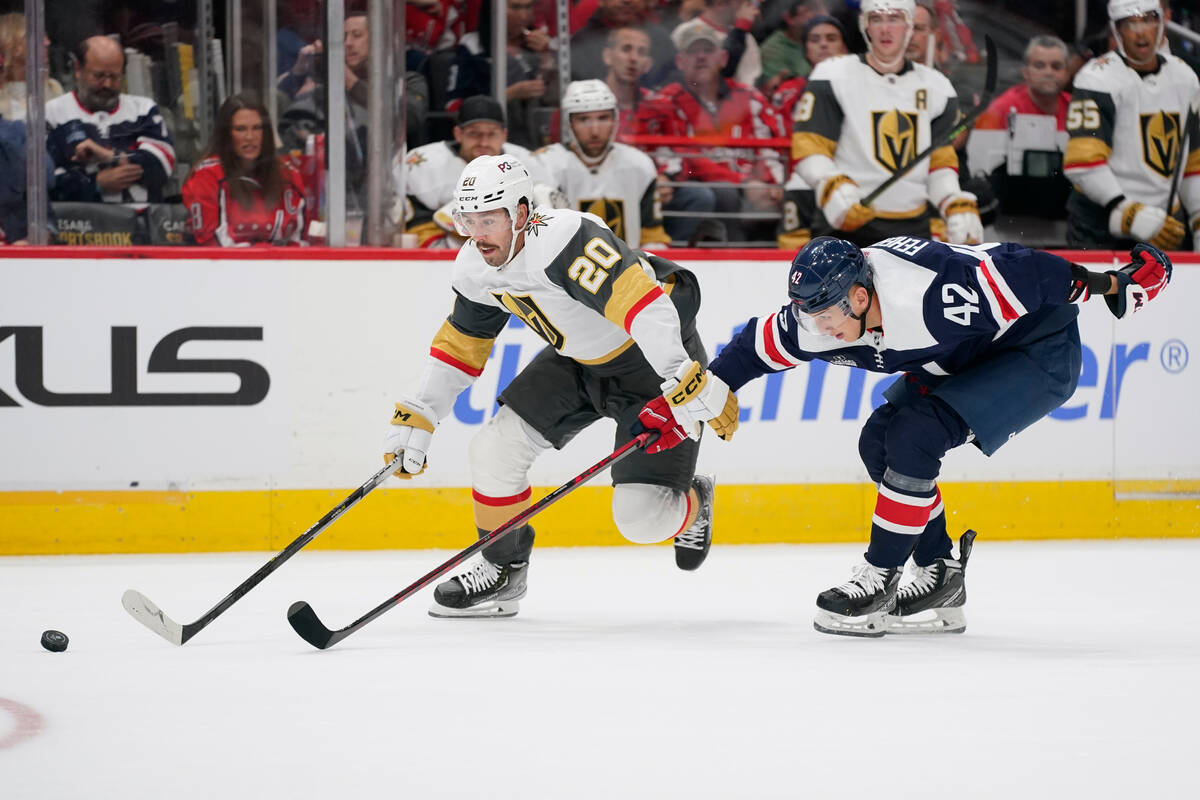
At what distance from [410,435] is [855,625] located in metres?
1.15

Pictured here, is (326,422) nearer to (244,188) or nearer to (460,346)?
(244,188)

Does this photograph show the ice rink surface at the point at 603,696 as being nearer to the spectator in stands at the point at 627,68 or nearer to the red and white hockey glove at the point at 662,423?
the red and white hockey glove at the point at 662,423

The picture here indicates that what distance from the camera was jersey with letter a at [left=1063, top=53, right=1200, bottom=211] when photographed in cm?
567

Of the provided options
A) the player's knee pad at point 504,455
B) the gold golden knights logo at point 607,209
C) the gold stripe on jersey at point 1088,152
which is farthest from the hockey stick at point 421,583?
the gold stripe on jersey at point 1088,152

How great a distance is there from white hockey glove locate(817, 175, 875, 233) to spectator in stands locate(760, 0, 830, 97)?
3.68 ft

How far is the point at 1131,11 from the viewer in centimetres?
579

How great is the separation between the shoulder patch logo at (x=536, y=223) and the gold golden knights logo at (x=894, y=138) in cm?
234

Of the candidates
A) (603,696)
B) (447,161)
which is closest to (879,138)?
(447,161)

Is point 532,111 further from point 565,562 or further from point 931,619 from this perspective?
point 931,619

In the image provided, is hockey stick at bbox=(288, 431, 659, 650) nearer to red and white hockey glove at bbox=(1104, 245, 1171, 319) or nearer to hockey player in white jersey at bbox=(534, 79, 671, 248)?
red and white hockey glove at bbox=(1104, 245, 1171, 319)

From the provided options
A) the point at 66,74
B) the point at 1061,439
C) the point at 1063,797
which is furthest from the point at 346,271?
the point at 1063,797

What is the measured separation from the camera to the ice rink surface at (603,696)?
212 centimetres

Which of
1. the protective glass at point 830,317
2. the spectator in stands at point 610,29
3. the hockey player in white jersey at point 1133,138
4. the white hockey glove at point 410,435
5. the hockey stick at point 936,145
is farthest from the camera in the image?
the spectator in stands at point 610,29

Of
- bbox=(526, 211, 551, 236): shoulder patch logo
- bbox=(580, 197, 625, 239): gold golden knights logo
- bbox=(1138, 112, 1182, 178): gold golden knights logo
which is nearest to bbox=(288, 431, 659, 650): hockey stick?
bbox=(526, 211, 551, 236): shoulder patch logo
